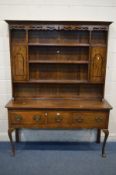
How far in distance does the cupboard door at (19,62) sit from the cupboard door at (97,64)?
3.25 feet

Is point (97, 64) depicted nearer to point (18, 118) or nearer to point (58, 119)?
point (58, 119)

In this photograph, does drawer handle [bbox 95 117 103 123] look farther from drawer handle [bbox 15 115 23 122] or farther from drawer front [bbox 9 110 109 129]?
drawer handle [bbox 15 115 23 122]

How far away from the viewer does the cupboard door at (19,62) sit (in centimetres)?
299

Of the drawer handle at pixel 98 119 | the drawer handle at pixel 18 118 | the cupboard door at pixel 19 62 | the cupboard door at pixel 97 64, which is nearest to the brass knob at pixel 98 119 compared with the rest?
the drawer handle at pixel 98 119

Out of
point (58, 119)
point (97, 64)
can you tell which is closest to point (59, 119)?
point (58, 119)

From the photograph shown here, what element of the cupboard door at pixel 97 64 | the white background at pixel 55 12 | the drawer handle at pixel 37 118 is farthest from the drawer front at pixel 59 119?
the white background at pixel 55 12

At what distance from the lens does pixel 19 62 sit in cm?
302

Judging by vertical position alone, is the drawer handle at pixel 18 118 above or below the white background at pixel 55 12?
below

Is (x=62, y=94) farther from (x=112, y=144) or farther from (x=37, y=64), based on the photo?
(x=112, y=144)

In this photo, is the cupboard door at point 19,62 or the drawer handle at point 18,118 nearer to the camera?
the drawer handle at point 18,118

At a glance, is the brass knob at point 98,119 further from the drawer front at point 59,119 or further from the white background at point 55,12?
the white background at point 55,12

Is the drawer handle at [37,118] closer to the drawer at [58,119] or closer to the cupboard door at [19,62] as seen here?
the drawer at [58,119]

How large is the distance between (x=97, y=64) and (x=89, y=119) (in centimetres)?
82

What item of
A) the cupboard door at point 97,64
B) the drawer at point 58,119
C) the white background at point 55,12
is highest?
the white background at point 55,12
